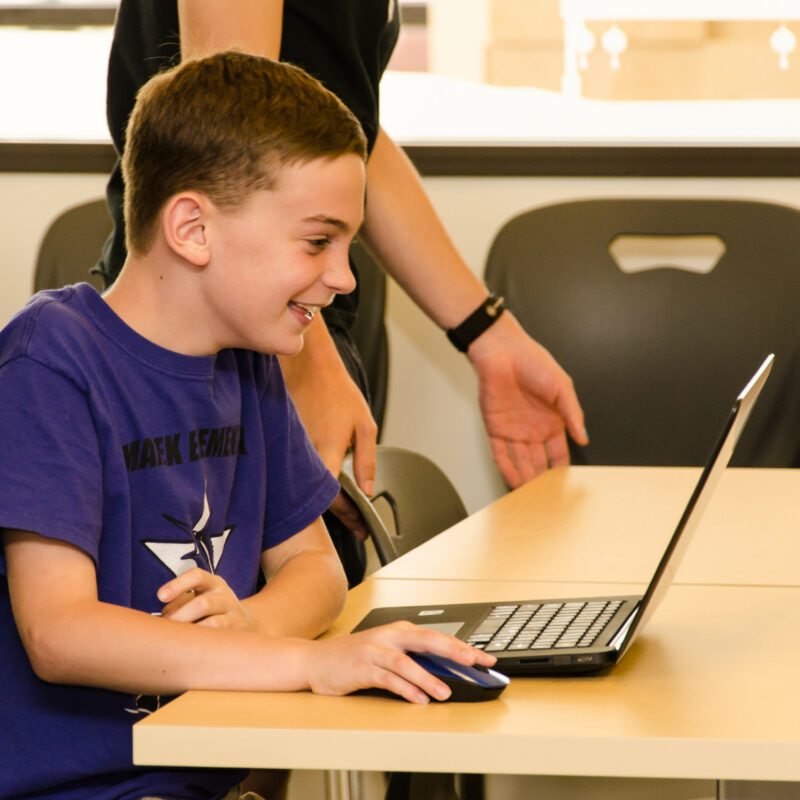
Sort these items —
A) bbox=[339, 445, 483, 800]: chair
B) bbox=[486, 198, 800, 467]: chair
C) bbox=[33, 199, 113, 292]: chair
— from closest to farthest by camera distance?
bbox=[339, 445, 483, 800]: chair < bbox=[486, 198, 800, 467]: chair < bbox=[33, 199, 113, 292]: chair

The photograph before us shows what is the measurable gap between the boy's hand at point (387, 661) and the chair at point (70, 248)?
Result: 1.66 metres

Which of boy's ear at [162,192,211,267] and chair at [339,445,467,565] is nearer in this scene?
boy's ear at [162,192,211,267]

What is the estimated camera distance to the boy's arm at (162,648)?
834mm

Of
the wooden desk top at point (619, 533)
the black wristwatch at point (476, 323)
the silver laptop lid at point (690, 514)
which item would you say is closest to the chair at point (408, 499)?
the wooden desk top at point (619, 533)

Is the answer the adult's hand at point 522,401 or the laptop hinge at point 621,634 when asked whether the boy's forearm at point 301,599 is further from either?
the adult's hand at point 522,401

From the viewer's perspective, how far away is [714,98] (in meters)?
2.56

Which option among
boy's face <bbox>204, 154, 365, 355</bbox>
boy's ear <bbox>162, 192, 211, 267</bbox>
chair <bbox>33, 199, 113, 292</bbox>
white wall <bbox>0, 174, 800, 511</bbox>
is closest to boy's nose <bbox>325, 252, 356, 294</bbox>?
boy's face <bbox>204, 154, 365, 355</bbox>

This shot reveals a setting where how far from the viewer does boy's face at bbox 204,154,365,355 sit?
1.05 metres

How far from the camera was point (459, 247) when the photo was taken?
2.62 meters

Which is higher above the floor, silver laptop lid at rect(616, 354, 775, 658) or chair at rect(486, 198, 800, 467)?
chair at rect(486, 198, 800, 467)

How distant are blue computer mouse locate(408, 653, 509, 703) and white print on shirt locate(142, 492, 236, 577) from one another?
0.31 meters

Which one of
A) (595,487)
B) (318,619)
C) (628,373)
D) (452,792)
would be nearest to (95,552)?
(318,619)

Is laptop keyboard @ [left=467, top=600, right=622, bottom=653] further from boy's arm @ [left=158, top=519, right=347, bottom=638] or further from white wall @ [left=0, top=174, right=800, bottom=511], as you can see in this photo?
white wall @ [left=0, top=174, right=800, bottom=511]

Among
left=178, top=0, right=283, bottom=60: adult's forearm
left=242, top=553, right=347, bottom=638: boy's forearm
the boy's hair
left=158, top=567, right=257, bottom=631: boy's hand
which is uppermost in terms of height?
left=178, top=0, right=283, bottom=60: adult's forearm
